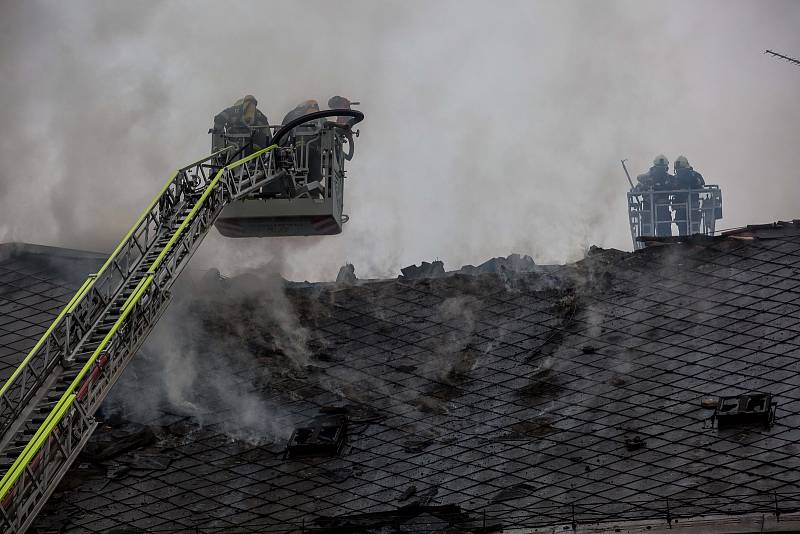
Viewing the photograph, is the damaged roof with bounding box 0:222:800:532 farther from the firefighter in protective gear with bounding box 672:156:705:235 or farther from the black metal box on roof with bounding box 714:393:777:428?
the firefighter in protective gear with bounding box 672:156:705:235

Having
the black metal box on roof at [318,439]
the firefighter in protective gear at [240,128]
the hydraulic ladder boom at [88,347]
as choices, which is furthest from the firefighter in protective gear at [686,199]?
the black metal box on roof at [318,439]

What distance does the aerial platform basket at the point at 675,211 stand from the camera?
6800 cm

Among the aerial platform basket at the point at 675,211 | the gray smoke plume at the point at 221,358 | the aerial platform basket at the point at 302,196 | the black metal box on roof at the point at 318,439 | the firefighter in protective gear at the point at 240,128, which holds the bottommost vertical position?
the black metal box on roof at the point at 318,439

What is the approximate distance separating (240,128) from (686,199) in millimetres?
44002

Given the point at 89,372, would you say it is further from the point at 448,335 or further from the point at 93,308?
the point at 448,335

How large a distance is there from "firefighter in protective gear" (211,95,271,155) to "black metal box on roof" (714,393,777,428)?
13.1 m

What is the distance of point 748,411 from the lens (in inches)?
886

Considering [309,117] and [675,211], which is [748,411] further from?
[675,211]

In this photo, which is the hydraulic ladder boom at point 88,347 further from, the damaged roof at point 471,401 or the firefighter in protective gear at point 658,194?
the firefighter in protective gear at point 658,194

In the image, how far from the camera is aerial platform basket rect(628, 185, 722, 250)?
68.0 metres

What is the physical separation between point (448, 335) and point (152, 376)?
6.58 metres

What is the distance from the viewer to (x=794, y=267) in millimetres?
27250

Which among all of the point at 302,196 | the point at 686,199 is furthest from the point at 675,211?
the point at 302,196

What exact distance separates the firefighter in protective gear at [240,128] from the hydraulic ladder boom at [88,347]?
2.41 meters
